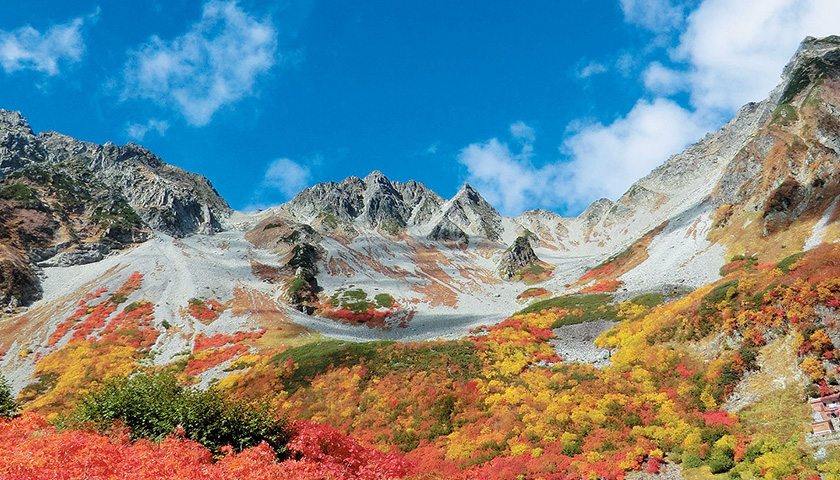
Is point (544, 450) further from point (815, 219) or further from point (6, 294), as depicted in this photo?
point (6, 294)

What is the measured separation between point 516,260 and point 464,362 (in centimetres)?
13975

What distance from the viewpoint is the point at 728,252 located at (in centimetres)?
8044

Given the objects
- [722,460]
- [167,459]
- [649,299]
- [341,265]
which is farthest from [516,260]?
[167,459]

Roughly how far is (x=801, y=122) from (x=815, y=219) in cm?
7269

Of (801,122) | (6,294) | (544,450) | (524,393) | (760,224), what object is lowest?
(544,450)

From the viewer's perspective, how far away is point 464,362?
43906mm

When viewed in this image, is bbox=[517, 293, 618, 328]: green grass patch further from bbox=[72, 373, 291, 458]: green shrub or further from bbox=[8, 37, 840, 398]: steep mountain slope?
bbox=[72, 373, 291, 458]: green shrub

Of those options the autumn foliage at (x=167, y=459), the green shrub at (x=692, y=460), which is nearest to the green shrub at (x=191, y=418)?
the autumn foliage at (x=167, y=459)

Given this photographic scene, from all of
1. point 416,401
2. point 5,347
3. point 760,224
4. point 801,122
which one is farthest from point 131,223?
point 801,122

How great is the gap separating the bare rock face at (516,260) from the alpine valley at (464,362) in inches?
1888

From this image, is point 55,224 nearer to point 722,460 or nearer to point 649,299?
point 649,299

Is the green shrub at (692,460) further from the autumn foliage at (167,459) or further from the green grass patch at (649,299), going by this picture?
the green grass patch at (649,299)

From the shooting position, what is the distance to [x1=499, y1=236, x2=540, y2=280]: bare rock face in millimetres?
174988

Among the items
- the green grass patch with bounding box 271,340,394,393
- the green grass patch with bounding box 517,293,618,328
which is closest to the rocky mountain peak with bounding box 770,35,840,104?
the green grass patch with bounding box 517,293,618,328
